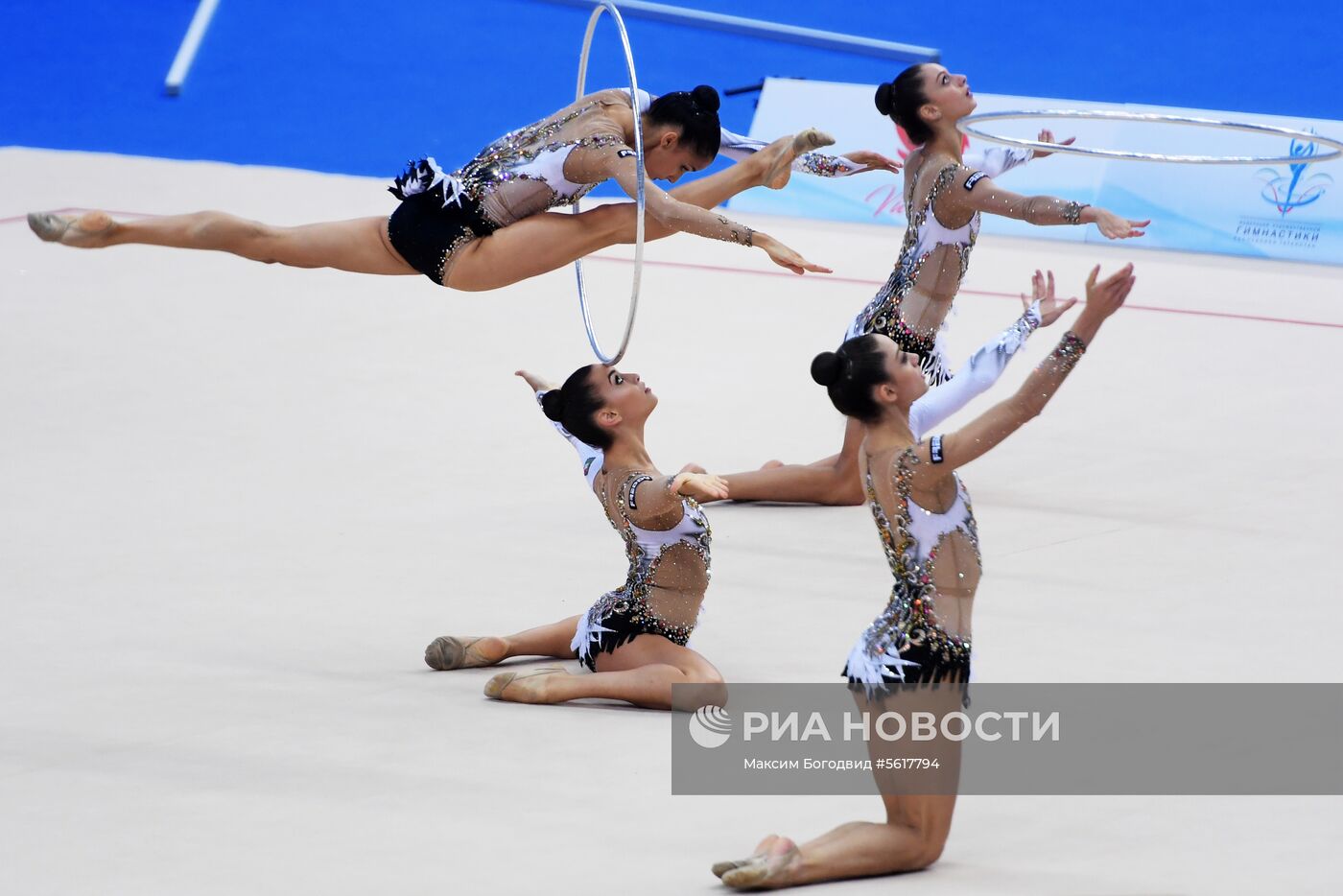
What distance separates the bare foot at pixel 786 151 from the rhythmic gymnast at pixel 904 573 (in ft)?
5.39

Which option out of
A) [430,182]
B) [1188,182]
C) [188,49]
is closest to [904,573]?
[430,182]

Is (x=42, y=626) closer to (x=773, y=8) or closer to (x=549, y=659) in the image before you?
(x=549, y=659)

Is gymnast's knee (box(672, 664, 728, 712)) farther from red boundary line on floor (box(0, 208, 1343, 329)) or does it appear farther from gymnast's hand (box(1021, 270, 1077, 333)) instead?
red boundary line on floor (box(0, 208, 1343, 329))

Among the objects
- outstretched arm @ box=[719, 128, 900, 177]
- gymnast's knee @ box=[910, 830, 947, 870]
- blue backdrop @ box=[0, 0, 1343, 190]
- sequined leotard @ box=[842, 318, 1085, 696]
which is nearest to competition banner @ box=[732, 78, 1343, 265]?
blue backdrop @ box=[0, 0, 1343, 190]

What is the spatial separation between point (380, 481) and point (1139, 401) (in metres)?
3.46

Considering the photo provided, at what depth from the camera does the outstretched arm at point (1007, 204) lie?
5.77 meters

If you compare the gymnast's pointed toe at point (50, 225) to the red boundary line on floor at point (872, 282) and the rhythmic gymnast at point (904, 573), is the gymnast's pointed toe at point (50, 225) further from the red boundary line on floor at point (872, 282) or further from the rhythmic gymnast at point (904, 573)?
the red boundary line on floor at point (872, 282)

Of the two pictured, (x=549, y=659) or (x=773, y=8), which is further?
(x=773, y=8)

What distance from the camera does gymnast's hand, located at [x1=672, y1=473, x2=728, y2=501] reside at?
13.4 feet

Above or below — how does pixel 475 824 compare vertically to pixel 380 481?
below

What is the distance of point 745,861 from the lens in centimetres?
346

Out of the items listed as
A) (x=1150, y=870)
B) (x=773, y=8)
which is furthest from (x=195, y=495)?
(x=773, y=8)

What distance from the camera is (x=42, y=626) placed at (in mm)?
5113

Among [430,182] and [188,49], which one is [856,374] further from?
[188,49]
